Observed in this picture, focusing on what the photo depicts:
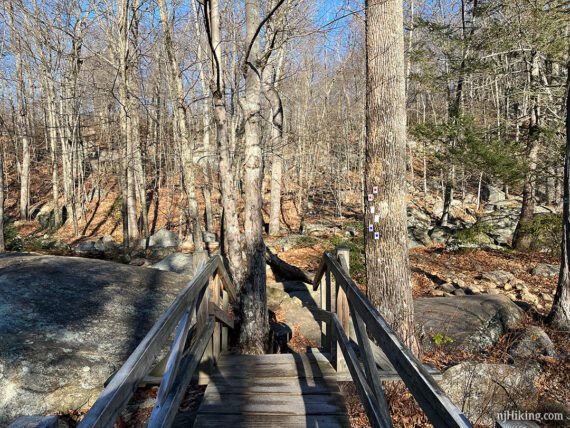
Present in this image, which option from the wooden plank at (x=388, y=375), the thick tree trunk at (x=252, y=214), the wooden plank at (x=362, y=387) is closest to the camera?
the wooden plank at (x=362, y=387)

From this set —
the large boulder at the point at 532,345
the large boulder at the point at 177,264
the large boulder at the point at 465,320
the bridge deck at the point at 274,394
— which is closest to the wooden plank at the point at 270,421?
the bridge deck at the point at 274,394

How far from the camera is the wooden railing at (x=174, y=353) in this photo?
168cm

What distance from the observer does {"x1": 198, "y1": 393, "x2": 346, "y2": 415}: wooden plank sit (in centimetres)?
336

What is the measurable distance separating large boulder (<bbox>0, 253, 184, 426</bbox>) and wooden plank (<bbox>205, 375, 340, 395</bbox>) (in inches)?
55.3

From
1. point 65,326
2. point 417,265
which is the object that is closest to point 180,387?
point 65,326

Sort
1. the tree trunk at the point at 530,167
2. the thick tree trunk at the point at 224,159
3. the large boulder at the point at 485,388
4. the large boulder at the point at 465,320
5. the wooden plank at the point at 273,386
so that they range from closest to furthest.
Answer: the wooden plank at the point at 273,386 < the large boulder at the point at 485,388 < the thick tree trunk at the point at 224,159 < the large boulder at the point at 465,320 < the tree trunk at the point at 530,167

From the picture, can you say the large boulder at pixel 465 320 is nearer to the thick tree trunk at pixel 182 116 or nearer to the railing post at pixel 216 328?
the railing post at pixel 216 328

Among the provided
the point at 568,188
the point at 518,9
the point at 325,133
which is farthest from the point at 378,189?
the point at 325,133

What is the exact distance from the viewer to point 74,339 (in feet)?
15.2

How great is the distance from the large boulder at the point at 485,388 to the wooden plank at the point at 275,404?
1.81 meters

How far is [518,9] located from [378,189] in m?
10.4

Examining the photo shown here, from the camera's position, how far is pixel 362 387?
3.06 meters

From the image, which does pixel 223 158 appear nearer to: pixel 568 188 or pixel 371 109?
pixel 371 109

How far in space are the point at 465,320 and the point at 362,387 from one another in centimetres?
433
